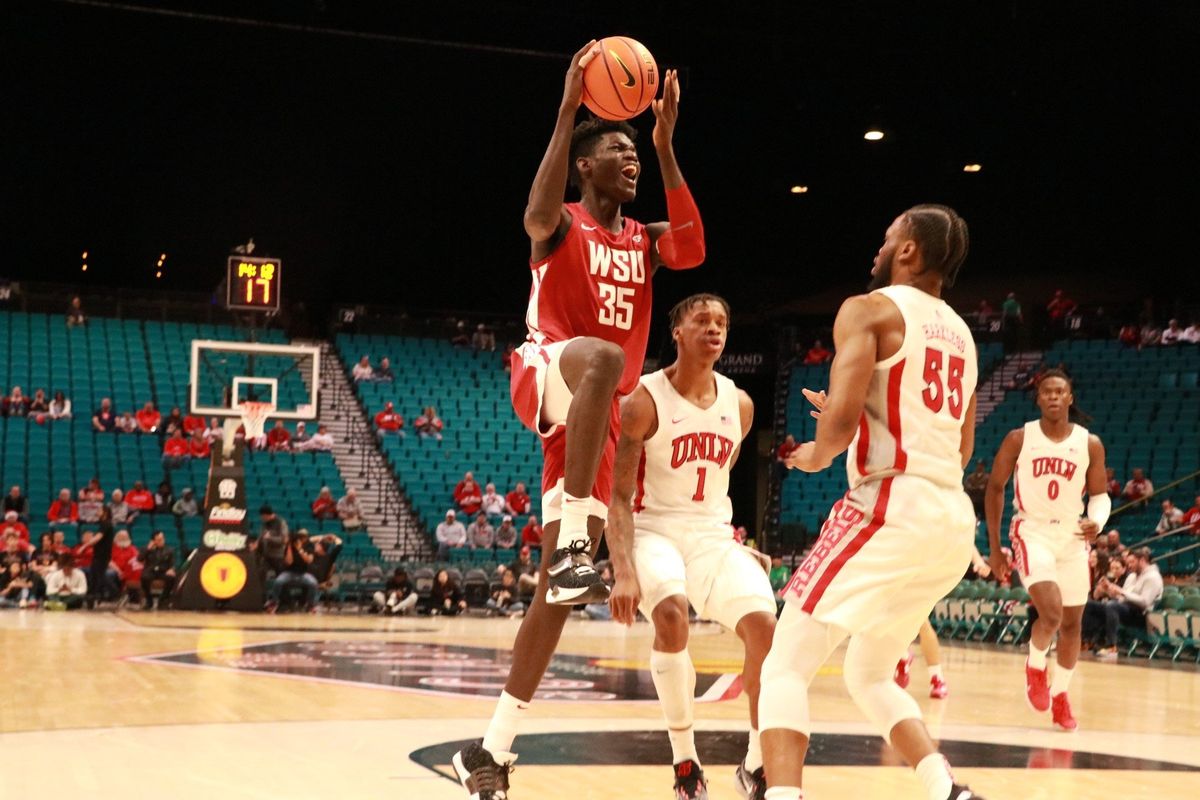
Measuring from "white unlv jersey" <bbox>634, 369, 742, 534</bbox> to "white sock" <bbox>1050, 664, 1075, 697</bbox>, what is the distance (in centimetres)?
340

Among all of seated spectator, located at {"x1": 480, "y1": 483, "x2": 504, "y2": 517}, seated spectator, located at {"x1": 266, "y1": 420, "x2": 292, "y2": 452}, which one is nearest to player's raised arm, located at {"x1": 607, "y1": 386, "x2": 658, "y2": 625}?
seated spectator, located at {"x1": 480, "y1": 483, "x2": 504, "y2": 517}

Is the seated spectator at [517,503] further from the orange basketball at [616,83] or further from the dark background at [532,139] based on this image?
the orange basketball at [616,83]

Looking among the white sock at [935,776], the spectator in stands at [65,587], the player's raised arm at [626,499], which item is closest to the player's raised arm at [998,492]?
the player's raised arm at [626,499]

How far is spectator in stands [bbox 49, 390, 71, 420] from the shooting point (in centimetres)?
2275

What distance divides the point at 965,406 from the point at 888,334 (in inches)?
15.7

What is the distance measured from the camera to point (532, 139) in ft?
83.8

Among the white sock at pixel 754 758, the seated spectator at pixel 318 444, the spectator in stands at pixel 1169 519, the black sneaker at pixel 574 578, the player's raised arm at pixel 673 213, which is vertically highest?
the player's raised arm at pixel 673 213

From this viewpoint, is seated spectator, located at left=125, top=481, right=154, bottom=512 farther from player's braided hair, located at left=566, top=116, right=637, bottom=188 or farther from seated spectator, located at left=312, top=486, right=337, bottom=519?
player's braided hair, located at left=566, top=116, right=637, bottom=188

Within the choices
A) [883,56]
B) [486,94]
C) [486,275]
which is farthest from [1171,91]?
[486,275]

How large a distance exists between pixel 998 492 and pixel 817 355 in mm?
16820

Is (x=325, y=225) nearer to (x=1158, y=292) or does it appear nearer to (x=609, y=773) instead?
(x=1158, y=292)

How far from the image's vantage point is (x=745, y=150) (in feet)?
79.8

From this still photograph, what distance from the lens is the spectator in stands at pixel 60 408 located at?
22.8 meters

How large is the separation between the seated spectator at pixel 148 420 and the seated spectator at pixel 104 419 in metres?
0.42
